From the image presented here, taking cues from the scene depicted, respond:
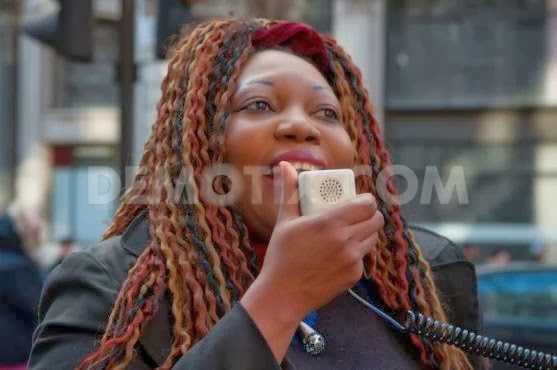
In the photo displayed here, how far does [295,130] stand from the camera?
1605 millimetres

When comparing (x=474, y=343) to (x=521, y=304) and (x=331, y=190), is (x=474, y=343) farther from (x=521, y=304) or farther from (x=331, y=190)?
(x=521, y=304)

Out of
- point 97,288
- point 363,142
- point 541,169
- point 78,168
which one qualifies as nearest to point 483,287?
point 363,142

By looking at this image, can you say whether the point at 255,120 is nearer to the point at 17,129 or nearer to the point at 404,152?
the point at 404,152

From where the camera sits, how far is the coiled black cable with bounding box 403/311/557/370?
172 cm

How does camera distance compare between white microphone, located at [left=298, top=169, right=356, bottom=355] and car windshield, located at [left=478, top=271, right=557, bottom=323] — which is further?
car windshield, located at [left=478, top=271, right=557, bottom=323]

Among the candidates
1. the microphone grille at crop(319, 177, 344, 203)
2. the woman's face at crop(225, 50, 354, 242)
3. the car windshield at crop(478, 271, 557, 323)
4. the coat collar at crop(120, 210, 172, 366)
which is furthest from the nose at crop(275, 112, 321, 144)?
the car windshield at crop(478, 271, 557, 323)

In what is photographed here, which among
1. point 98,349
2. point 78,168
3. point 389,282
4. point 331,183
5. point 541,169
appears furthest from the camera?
point 78,168

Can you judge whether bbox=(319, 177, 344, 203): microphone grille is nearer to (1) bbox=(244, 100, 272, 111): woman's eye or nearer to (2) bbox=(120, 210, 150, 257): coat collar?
(1) bbox=(244, 100, 272, 111): woman's eye

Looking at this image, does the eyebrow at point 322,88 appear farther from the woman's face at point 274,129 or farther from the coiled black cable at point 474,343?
the coiled black cable at point 474,343

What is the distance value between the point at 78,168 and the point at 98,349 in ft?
53.0

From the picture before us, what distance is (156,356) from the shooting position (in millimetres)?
1510

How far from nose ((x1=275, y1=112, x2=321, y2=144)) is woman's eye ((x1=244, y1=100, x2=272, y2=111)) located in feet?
0.17

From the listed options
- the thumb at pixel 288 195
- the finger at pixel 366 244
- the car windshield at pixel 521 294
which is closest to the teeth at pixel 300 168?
the thumb at pixel 288 195

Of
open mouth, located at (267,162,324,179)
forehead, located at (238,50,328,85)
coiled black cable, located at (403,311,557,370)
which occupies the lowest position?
coiled black cable, located at (403,311,557,370)
